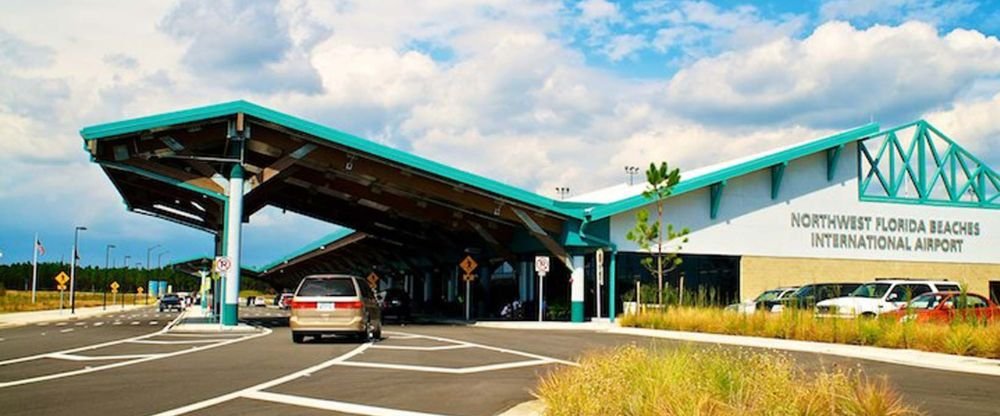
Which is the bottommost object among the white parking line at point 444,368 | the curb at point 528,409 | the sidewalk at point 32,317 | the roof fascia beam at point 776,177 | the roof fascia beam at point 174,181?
the sidewalk at point 32,317

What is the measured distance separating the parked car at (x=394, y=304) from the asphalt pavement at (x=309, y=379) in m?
22.0

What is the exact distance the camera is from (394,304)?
4619 centimetres

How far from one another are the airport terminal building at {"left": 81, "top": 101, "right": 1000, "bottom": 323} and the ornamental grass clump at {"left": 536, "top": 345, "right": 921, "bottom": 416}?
84.3 feet

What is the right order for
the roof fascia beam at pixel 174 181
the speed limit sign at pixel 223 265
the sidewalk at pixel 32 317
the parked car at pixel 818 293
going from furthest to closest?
the sidewalk at pixel 32 317
the roof fascia beam at pixel 174 181
the speed limit sign at pixel 223 265
the parked car at pixel 818 293

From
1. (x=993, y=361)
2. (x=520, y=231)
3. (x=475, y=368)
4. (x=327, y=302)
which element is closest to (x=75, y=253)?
(x=520, y=231)

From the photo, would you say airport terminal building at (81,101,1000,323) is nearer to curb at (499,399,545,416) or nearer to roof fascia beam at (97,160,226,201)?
roof fascia beam at (97,160,226,201)

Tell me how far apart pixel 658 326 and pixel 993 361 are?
47.7 feet

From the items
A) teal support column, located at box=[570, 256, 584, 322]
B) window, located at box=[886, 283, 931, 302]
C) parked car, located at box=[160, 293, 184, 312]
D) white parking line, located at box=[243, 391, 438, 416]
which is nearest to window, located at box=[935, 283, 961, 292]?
window, located at box=[886, 283, 931, 302]

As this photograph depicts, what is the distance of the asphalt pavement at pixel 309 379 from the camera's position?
11555 millimetres

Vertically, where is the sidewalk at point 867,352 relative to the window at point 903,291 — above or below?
below

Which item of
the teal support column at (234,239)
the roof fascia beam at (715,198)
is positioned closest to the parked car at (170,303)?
the teal support column at (234,239)

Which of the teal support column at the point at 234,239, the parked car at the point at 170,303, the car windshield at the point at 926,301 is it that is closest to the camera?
the car windshield at the point at 926,301

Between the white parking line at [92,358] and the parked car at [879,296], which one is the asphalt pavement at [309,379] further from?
the parked car at [879,296]

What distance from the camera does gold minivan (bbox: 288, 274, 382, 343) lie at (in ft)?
78.8
